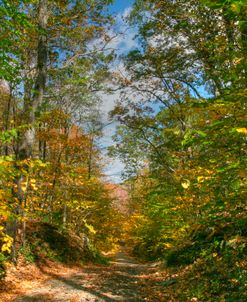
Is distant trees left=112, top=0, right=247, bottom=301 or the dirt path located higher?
distant trees left=112, top=0, right=247, bottom=301

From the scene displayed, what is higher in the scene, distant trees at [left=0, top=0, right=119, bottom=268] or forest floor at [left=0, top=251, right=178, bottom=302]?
distant trees at [left=0, top=0, right=119, bottom=268]

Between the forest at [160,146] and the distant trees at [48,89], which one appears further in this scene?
the distant trees at [48,89]

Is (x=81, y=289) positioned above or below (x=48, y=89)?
below

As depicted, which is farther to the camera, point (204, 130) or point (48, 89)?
point (48, 89)

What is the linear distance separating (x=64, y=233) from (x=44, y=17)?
12.0 meters

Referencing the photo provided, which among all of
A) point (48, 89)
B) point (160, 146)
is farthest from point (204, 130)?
point (48, 89)

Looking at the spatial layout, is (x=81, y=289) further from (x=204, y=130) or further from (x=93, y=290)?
(x=204, y=130)

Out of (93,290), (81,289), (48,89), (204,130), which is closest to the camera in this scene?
(204,130)

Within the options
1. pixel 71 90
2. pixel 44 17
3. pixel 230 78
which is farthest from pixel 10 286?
pixel 71 90

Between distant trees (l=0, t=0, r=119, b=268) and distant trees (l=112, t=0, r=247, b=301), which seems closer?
distant trees (l=112, t=0, r=247, b=301)

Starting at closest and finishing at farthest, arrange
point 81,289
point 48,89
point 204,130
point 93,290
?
point 204,130
point 93,290
point 81,289
point 48,89

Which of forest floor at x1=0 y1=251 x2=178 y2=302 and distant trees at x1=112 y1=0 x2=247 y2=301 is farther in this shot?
forest floor at x1=0 y1=251 x2=178 y2=302

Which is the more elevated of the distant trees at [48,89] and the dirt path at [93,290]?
the distant trees at [48,89]

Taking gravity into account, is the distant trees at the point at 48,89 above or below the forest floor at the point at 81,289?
above
